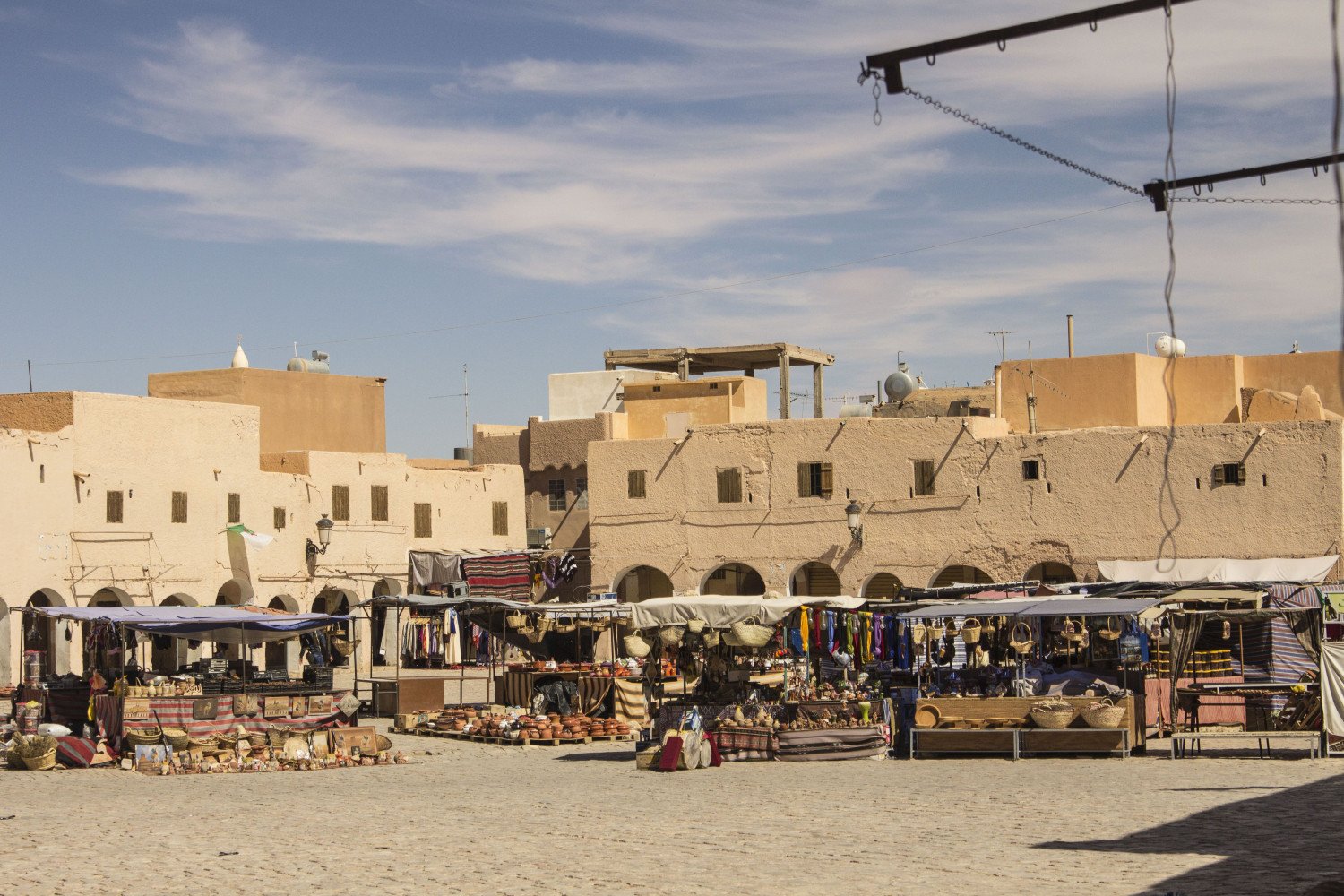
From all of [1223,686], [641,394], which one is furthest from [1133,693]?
[641,394]

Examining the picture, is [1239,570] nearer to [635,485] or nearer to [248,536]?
[635,485]

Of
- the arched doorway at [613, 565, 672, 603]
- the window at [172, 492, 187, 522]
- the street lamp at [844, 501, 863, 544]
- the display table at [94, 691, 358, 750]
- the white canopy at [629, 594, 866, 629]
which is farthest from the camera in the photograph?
the arched doorway at [613, 565, 672, 603]

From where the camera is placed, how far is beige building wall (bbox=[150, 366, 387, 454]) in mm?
44844

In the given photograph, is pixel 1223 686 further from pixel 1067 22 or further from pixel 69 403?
pixel 69 403

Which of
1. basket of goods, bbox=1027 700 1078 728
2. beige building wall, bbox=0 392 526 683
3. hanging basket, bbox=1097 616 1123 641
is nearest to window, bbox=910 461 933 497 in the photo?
hanging basket, bbox=1097 616 1123 641

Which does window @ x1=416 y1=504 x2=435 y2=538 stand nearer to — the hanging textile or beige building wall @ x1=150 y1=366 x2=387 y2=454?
the hanging textile

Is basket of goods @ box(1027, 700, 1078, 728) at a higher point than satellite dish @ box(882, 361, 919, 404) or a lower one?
lower

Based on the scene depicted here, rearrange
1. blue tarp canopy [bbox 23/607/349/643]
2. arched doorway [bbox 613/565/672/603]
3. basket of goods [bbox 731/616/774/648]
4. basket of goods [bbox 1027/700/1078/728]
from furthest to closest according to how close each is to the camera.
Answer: arched doorway [bbox 613/565/672/603]
blue tarp canopy [bbox 23/607/349/643]
basket of goods [bbox 731/616/774/648]
basket of goods [bbox 1027/700/1078/728]

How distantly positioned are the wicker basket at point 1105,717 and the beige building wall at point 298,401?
28018 mm

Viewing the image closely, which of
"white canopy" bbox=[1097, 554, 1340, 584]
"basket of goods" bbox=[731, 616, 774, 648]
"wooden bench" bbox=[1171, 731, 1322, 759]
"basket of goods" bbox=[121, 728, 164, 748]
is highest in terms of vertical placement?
"white canopy" bbox=[1097, 554, 1340, 584]

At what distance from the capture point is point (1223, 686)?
2033 centimetres

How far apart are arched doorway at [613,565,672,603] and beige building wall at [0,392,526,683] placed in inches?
183

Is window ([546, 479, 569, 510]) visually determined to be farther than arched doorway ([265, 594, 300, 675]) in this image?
Yes

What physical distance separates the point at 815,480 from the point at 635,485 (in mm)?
4697
